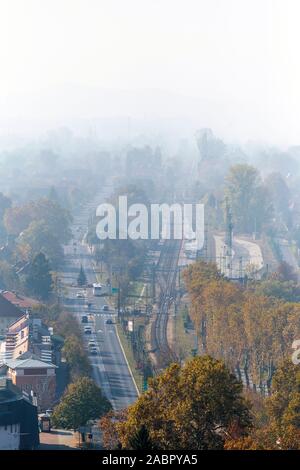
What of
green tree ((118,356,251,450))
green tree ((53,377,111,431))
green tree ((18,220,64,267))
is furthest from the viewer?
green tree ((18,220,64,267))

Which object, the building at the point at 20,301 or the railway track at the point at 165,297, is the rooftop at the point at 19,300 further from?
the railway track at the point at 165,297

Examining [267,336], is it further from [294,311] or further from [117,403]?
[117,403]

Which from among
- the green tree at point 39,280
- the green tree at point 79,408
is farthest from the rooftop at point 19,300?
the green tree at point 79,408

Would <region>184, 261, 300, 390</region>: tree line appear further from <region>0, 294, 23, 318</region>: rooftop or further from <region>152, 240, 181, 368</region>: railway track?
<region>0, 294, 23, 318</region>: rooftop

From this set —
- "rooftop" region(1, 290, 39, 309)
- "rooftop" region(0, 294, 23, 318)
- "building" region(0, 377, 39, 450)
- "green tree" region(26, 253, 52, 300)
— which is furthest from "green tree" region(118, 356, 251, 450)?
"green tree" region(26, 253, 52, 300)

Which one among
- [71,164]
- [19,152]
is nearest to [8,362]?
[71,164]
